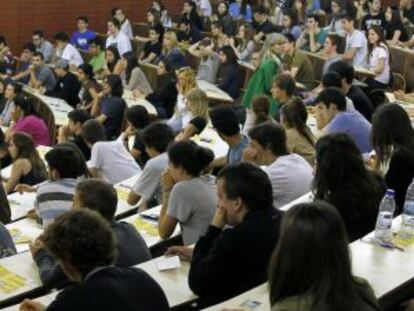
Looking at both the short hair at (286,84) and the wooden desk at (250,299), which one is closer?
the wooden desk at (250,299)

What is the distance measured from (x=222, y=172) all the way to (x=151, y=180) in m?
1.93

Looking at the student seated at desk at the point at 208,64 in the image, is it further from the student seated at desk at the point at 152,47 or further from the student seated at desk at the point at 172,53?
the student seated at desk at the point at 152,47

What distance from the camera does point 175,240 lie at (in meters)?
4.39

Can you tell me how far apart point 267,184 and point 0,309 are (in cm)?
130

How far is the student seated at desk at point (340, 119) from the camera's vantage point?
19.9 feet

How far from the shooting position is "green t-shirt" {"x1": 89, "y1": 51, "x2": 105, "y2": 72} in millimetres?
11758

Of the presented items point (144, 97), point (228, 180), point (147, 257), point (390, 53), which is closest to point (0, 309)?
point (147, 257)

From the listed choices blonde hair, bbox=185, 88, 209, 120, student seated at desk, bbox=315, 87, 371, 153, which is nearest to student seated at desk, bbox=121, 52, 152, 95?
blonde hair, bbox=185, 88, 209, 120

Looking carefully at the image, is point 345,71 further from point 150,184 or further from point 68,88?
point 68,88

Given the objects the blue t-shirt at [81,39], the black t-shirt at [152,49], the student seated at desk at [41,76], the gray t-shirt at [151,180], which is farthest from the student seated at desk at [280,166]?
the blue t-shirt at [81,39]

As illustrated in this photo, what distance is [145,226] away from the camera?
182 inches

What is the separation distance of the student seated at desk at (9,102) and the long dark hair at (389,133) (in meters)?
5.46

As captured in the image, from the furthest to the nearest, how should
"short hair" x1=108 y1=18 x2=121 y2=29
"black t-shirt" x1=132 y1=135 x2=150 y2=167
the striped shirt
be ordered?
"short hair" x1=108 y1=18 x2=121 y2=29 < "black t-shirt" x1=132 y1=135 x2=150 y2=167 < the striped shirt

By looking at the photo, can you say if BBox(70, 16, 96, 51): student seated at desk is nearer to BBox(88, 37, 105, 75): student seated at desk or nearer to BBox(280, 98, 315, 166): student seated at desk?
BBox(88, 37, 105, 75): student seated at desk
